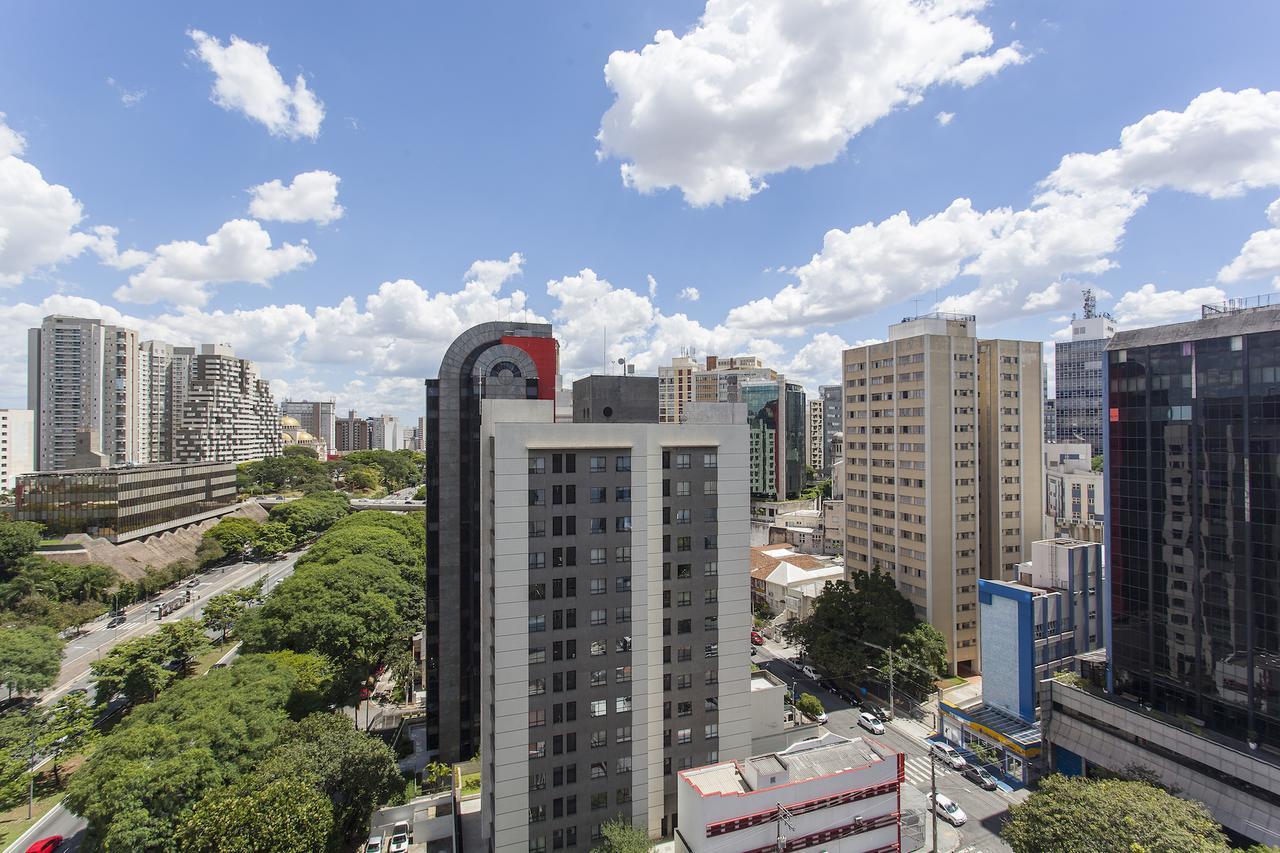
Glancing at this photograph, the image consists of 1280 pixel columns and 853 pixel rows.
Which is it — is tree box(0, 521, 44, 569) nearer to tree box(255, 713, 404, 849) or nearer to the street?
tree box(255, 713, 404, 849)

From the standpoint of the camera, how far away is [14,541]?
8019 cm

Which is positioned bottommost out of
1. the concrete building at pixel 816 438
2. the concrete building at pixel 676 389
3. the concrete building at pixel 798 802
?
the concrete building at pixel 798 802

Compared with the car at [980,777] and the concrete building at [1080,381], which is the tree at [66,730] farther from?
the concrete building at [1080,381]

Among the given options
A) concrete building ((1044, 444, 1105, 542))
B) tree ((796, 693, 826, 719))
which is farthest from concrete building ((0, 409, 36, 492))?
concrete building ((1044, 444, 1105, 542))

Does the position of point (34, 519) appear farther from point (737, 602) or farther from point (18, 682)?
point (737, 602)

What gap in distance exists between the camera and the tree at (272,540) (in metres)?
115

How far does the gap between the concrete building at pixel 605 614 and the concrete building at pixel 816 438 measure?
5995 inches

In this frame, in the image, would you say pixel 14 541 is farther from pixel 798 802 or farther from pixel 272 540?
pixel 798 802

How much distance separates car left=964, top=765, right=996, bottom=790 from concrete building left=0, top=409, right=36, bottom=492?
20641 cm

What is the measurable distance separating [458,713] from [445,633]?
752 cm

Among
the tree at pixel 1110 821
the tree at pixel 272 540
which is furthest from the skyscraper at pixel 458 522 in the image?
the tree at pixel 272 540

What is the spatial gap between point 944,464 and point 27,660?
94176 mm

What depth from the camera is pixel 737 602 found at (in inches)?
1594

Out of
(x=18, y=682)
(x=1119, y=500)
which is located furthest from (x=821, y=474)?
(x=18, y=682)
